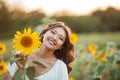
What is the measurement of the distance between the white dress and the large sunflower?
0.10 meters

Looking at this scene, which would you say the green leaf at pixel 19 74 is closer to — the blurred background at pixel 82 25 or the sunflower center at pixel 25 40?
the sunflower center at pixel 25 40

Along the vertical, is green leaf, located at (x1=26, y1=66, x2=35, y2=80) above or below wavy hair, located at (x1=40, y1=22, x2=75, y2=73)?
below

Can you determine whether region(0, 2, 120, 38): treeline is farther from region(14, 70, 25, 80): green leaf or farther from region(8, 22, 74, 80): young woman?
region(14, 70, 25, 80): green leaf

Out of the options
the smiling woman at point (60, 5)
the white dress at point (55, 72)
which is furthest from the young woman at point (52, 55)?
the smiling woman at point (60, 5)

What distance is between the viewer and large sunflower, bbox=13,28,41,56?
1.88 metres

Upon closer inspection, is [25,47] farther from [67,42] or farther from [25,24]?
[25,24]

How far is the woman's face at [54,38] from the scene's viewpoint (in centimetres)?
196

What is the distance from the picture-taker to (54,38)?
197 centimetres

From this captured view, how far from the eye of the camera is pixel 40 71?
1.96 m

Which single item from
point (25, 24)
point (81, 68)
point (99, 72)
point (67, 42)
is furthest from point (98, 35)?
point (67, 42)

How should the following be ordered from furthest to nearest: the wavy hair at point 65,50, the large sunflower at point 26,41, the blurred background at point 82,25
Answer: the blurred background at point 82,25, the wavy hair at point 65,50, the large sunflower at point 26,41

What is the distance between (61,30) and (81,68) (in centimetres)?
162

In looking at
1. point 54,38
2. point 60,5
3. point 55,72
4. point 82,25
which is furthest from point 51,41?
point 82,25

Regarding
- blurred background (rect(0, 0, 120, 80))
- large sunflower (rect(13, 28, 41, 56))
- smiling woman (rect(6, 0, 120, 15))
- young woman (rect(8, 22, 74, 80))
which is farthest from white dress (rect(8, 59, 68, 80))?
smiling woman (rect(6, 0, 120, 15))
